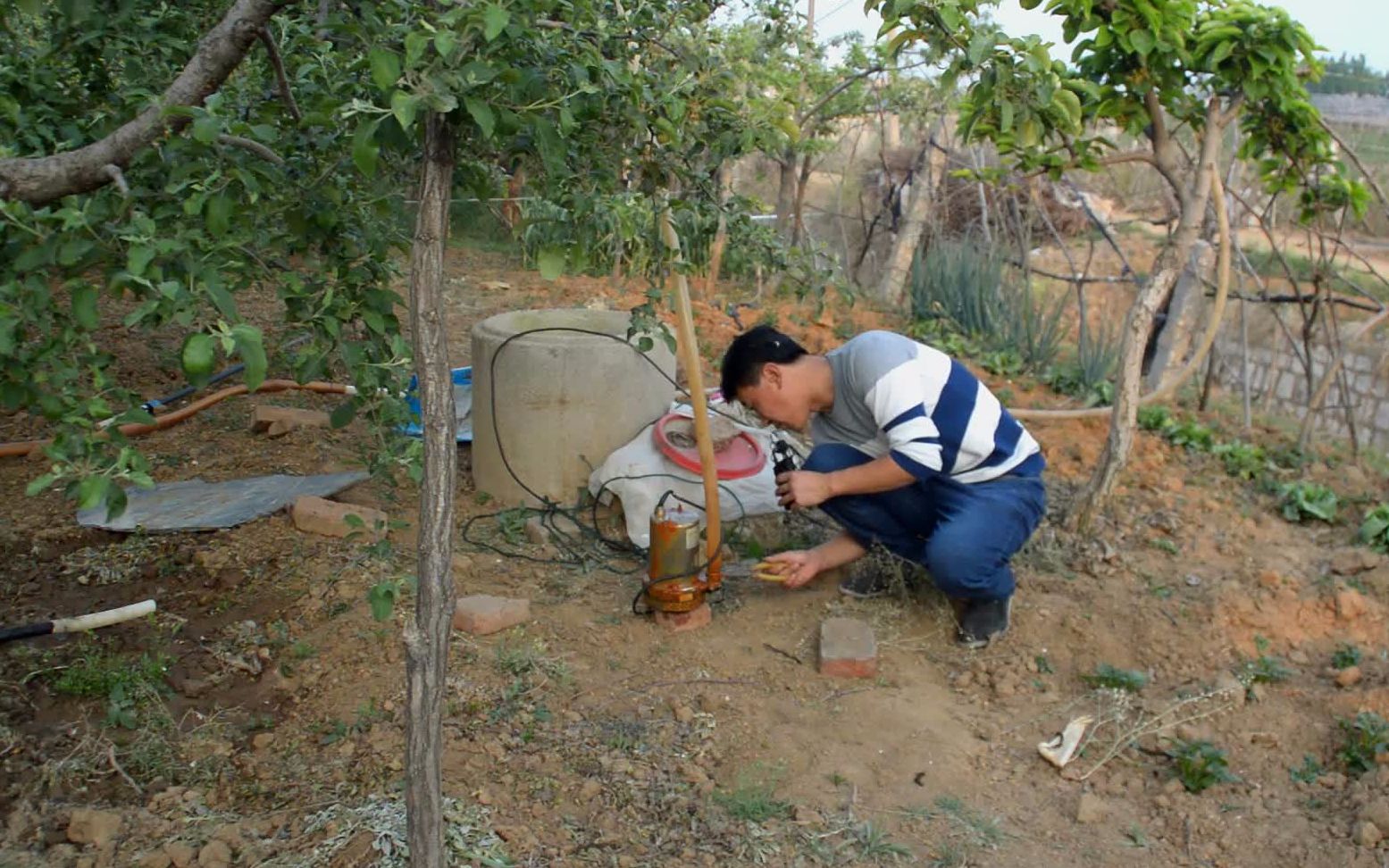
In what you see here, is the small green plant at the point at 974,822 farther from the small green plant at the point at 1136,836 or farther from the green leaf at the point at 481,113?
the green leaf at the point at 481,113

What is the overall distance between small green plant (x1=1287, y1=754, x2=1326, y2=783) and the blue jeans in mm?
938

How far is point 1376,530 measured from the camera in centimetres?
433

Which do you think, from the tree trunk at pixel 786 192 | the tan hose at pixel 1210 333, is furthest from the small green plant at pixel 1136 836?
the tree trunk at pixel 786 192

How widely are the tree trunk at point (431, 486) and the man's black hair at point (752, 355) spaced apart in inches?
58.4

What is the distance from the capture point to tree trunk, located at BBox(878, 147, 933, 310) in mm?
8281

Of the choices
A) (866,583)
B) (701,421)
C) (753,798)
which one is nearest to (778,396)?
(701,421)

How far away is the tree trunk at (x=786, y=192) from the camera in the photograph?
7.95m

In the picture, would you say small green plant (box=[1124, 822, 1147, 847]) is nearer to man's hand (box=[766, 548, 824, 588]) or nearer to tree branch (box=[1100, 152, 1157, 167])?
man's hand (box=[766, 548, 824, 588])

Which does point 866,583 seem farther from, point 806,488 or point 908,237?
point 908,237

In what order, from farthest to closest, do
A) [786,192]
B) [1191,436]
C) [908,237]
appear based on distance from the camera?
[908,237], [786,192], [1191,436]

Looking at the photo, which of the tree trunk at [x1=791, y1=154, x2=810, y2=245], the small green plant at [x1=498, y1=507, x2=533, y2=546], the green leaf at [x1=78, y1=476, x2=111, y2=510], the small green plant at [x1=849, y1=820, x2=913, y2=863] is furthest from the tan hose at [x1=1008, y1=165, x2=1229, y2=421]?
the green leaf at [x1=78, y1=476, x2=111, y2=510]

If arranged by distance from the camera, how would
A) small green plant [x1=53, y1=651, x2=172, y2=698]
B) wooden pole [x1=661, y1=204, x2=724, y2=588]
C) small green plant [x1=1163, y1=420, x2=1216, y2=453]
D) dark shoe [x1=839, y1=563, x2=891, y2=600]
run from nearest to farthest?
small green plant [x1=53, y1=651, x2=172, y2=698] < wooden pole [x1=661, y1=204, x2=724, y2=588] < dark shoe [x1=839, y1=563, x2=891, y2=600] < small green plant [x1=1163, y1=420, x2=1216, y2=453]

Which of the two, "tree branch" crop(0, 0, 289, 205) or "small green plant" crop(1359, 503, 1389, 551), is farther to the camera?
"small green plant" crop(1359, 503, 1389, 551)

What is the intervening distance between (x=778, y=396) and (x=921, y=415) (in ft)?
1.40
